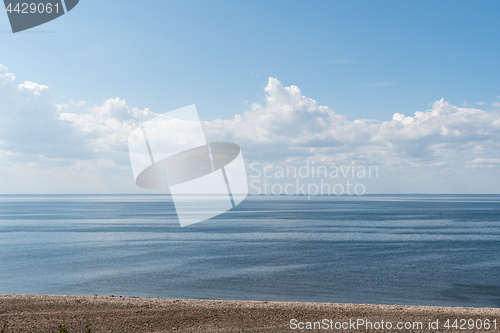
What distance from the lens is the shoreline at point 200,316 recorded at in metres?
11.1

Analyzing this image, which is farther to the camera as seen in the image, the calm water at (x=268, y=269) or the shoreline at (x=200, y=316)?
the calm water at (x=268, y=269)

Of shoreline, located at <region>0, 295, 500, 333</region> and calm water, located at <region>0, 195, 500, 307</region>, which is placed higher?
shoreline, located at <region>0, 295, 500, 333</region>

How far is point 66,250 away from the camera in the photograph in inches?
1750

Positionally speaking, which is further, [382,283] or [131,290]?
[382,283]

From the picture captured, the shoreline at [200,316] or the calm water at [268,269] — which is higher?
the shoreline at [200,316]

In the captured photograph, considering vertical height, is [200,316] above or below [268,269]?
above

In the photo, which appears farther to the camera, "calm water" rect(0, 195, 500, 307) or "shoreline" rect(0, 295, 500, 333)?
"calm water" rect(0, 195, 500, 307)

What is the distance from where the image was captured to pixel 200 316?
12.2 meters

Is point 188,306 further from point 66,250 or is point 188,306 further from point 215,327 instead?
point 66,250

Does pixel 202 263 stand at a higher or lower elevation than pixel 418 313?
lower

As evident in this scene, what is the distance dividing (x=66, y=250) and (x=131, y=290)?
26.3 m

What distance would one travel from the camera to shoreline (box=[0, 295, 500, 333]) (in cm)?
1108

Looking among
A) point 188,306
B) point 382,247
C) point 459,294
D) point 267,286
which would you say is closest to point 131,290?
point 267,286

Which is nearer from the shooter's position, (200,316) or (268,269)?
(200,316)
